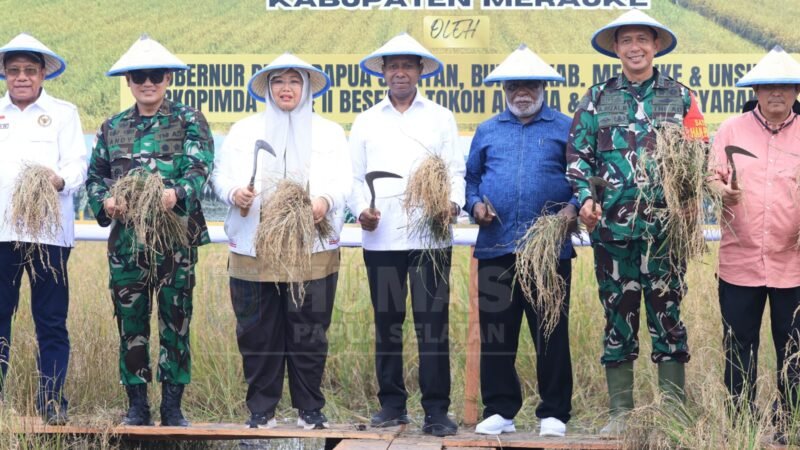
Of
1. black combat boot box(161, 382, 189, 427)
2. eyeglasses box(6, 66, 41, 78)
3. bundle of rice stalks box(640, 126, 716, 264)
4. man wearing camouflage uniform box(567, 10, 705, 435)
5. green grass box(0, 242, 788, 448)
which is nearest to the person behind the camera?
bundle of rice stalks box(640, 126, 716, 264)

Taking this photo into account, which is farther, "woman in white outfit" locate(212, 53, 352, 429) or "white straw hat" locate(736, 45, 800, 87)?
"woman in white outfit" locate(212, 53, 352, 429)

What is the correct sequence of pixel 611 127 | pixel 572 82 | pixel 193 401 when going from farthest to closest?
pixel 572 82 < pixel 193 401 < pixel 611 127

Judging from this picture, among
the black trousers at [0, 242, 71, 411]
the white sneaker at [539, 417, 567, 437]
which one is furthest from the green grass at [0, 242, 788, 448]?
the white sneaker at [539, 417, 567, 437]

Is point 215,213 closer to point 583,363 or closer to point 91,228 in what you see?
point 91,228

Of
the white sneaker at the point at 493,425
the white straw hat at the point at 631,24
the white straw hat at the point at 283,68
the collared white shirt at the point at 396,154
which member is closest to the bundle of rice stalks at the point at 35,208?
the white straw hat at the point at 283,68

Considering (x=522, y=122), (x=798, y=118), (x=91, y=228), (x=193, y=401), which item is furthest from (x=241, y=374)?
(x=798, y=118)

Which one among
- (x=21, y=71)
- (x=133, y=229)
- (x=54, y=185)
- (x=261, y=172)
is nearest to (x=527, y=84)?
(x=261, y=172)

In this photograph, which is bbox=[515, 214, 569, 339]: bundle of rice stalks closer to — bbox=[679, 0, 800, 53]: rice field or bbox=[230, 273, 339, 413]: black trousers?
bbox=[230, 273, 339, 413]: black trousers

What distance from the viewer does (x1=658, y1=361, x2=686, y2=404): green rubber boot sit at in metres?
Result: 6.17

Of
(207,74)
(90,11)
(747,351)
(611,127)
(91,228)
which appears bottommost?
(747,351)

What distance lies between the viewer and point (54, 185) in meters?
6.41

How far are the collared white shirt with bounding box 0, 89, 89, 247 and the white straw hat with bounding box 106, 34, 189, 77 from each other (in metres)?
0.46

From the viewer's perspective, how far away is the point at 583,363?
7.75m

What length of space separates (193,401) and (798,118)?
13.5 feet
